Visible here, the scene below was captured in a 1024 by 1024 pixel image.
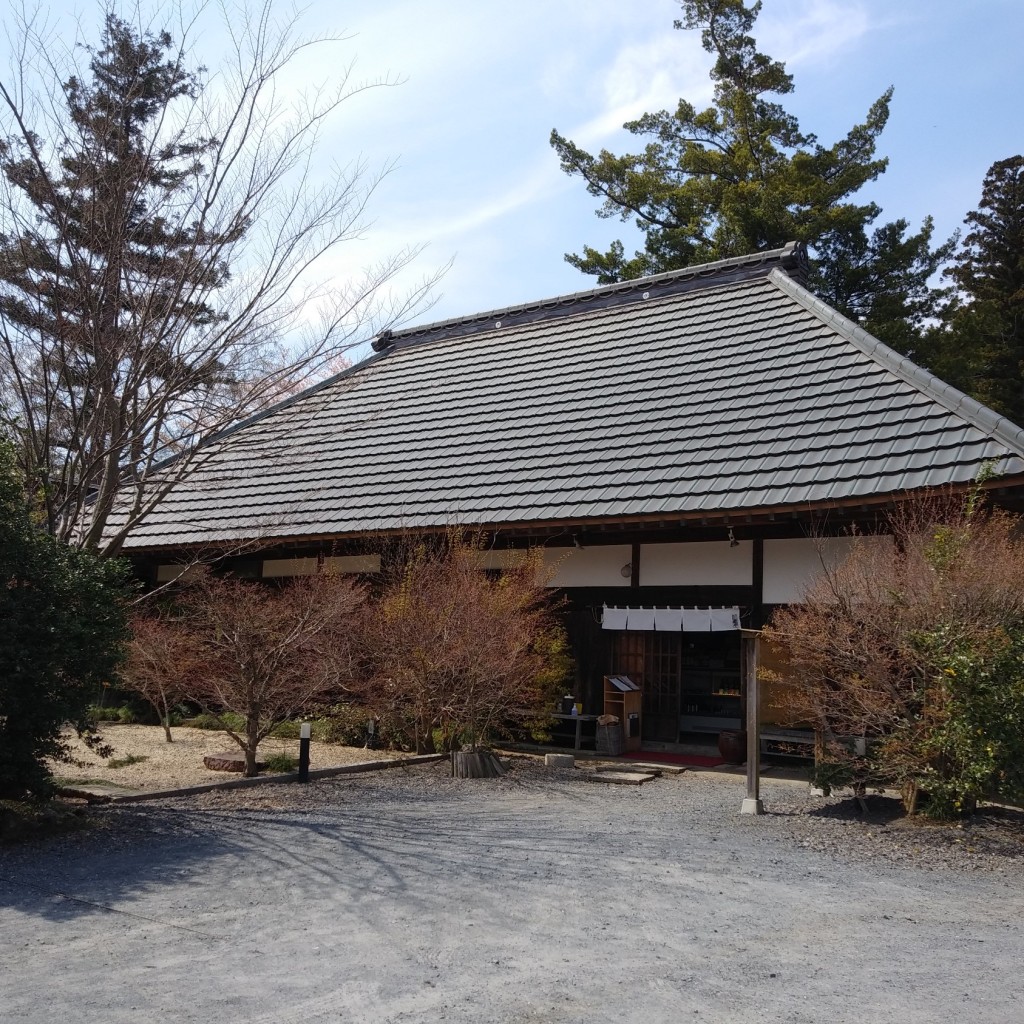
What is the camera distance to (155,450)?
313 inches

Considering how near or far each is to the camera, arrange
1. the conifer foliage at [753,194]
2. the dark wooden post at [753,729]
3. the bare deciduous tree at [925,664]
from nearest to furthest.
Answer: the bare deciduous tree at [925,664] → the dark wooden post at [753,729] → the conifer foliage at [753,194]

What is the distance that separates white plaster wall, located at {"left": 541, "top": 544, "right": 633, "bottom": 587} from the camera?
36.2 feet

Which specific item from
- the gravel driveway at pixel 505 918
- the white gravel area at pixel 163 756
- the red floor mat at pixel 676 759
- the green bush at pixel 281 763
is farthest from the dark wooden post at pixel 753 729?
the green bush at pixel 281 763

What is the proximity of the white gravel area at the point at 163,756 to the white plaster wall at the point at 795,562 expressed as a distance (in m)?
4.55

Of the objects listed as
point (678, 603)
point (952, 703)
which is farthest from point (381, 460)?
point (952, 703)

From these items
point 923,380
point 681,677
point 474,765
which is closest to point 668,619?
point 681,677

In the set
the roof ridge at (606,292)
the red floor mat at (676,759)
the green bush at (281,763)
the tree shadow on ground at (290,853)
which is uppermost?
the roof ridge at (606,292)

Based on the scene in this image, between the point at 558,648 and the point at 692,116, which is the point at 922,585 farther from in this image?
the point at 692,116

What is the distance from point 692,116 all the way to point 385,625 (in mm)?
20711

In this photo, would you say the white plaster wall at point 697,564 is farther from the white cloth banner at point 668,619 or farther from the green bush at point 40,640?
the green bush at point 40,640

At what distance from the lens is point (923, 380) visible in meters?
10.0

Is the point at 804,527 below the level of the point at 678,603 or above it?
above

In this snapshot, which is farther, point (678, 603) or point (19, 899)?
point (678, 603)

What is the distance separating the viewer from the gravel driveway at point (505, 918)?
3523 millimetres
